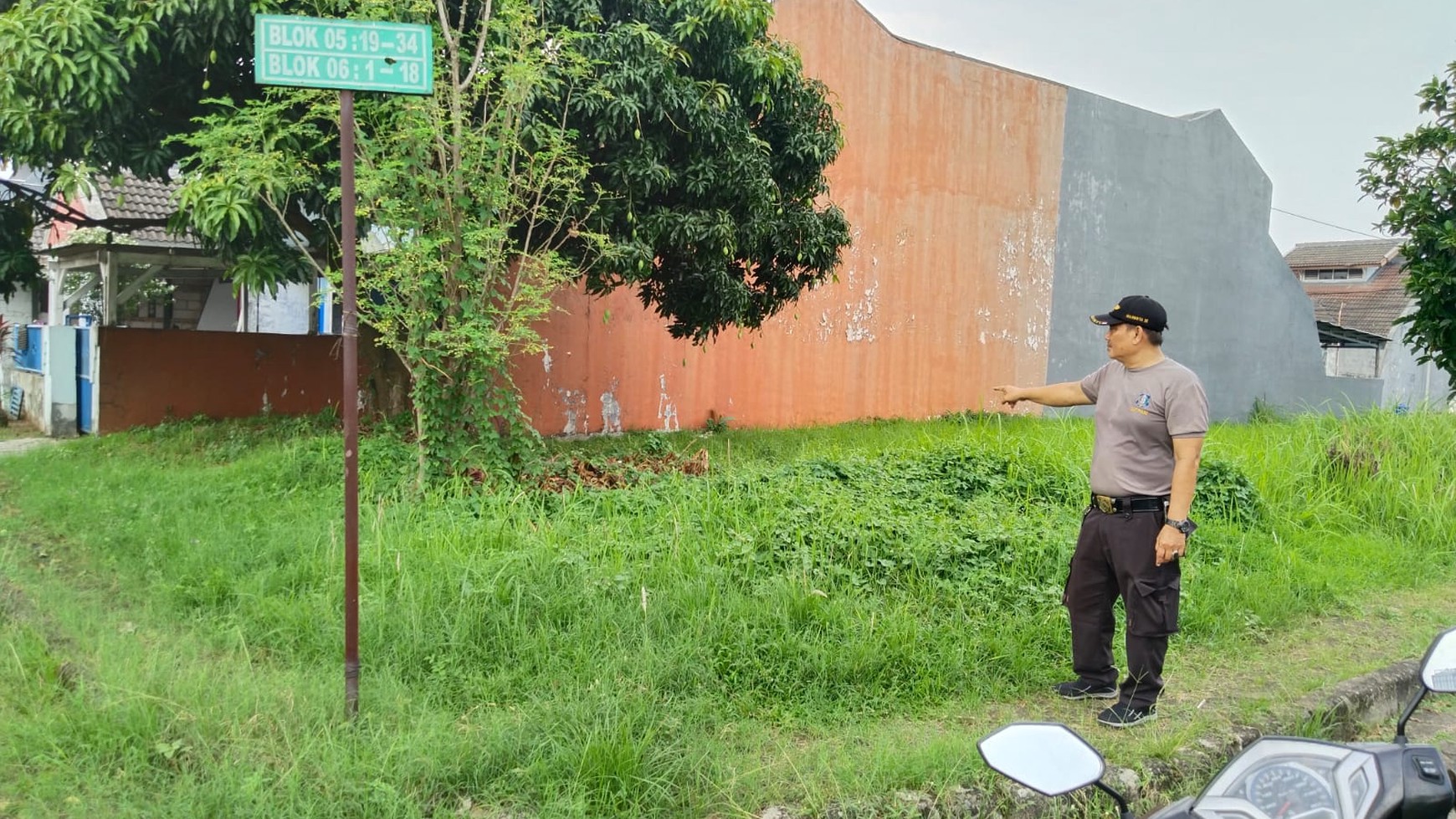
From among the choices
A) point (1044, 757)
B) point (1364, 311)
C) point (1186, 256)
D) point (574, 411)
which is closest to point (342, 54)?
point (1044, 757)

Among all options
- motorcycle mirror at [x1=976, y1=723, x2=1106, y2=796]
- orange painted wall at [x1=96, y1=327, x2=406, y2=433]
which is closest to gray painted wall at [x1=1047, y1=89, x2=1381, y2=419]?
orange painted wall at [x1=96, y1=327, x2=406, y2=433]

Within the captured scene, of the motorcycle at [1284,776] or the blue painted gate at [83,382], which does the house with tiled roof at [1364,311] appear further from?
the motorcycle at [1284,776]

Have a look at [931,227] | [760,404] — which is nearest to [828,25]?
[931,227]

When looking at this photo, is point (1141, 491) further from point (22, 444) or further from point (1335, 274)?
point (1335, 274)

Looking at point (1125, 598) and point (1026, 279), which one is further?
point (1026, 279)

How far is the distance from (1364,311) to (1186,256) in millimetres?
15913

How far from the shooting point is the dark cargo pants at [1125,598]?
369 centimetres

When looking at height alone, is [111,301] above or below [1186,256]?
below

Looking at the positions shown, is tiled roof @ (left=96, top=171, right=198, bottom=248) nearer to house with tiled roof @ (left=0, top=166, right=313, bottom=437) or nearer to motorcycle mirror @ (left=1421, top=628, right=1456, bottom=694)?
house with tiled roof @ (left=0, top=166, right=313, bottom=437)

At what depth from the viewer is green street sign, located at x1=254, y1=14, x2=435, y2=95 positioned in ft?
10.2

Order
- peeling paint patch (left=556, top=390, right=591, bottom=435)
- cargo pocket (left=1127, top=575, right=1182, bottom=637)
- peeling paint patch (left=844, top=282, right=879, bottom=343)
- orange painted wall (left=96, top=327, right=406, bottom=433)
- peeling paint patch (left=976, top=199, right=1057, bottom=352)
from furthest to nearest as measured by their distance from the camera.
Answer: peeling paint patch (left=976, top=199, right=1057, bottom=352), peeling paint patch (left=844, top=282, right=879, bottom=343), peeling paint patch (left=556, top=390, right=591, bottom=435), orange painted wall (left=96, top=327, right=406, bottom=433), cargo pocket (left=1127, top=575, right=1182, bottom=637)

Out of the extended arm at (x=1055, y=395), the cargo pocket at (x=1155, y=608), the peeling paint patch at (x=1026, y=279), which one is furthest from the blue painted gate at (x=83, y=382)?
the peeling paint patch at (x=1026, y=279)

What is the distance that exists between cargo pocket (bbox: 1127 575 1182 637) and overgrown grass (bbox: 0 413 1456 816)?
1.91 feet

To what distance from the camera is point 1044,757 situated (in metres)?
1.81
